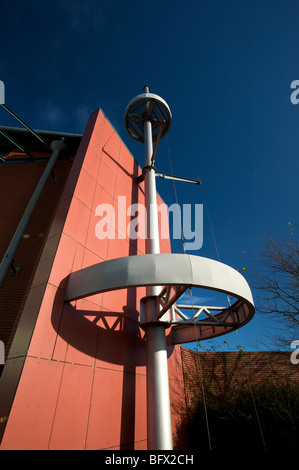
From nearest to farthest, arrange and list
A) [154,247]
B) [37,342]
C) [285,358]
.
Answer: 1. [37,342]
2. [154,247]
3. [285,358]

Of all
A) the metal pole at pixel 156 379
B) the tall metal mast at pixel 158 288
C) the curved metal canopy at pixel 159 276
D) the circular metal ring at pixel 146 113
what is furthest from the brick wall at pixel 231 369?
the circular metal ring at pixel 146 113

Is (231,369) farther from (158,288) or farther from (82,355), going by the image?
(82,355)

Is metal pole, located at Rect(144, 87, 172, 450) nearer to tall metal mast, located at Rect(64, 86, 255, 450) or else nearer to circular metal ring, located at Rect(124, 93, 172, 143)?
tall metal mast, located at Rect(64, 86, 255, 450)

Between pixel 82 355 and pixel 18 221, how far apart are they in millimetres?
6754

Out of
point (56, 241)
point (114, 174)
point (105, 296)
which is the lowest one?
point (105, 296)

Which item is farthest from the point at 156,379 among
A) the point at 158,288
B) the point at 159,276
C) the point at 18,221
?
the point at 18,221

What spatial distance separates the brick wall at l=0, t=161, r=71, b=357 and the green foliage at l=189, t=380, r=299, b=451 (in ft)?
22.4

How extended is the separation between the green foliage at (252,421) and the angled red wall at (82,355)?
3.44ft

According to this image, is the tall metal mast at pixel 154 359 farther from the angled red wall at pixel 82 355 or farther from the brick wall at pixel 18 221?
the brick wall at pixel 18 221

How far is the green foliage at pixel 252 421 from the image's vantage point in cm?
680

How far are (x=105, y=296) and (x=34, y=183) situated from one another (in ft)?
25.0

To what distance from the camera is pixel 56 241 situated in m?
5.86

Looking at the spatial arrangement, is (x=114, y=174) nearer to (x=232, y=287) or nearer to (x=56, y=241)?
(x=56, y=241)
